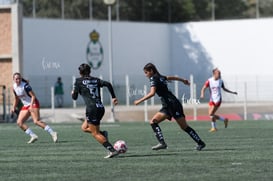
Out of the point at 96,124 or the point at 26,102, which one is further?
the point at 26,102

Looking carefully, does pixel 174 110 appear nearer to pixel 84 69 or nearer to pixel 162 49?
pixel 84 69

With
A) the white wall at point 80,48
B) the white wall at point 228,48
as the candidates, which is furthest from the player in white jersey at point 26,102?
the white wall at point 228,48

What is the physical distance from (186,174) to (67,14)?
46.2 m

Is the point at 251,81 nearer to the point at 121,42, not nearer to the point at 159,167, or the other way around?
the point at 121,42

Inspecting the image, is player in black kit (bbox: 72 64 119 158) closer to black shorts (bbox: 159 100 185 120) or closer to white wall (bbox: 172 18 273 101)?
black shorts (bbox: 159 100 185 120)

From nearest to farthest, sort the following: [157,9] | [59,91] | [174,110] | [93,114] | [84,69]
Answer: [84,69] < [93,114] < [174,110] < [59,91] < [157,9]

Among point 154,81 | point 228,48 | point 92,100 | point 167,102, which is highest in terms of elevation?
point 228,48

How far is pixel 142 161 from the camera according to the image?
16094 mm

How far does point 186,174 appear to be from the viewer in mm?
13648

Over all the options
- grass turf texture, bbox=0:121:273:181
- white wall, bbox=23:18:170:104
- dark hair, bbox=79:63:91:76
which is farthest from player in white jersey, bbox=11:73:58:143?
white wall, bbox=23:18:170:104

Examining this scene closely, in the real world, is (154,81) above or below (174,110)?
above

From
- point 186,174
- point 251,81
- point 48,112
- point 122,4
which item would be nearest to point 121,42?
point 122,4

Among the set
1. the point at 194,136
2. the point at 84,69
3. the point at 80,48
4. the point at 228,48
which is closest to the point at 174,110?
the point at 194,136

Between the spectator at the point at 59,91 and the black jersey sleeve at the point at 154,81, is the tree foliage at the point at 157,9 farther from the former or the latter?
the black jersey sleeve at the point at 154,81
